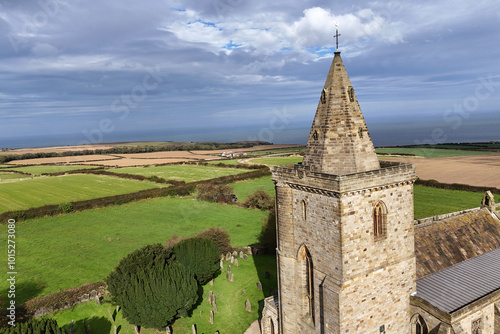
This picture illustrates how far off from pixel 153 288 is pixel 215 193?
34.6 meters

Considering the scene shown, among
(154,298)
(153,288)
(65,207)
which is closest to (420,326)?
(154,298)

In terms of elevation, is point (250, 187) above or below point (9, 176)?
below

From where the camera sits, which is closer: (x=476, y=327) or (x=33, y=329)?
(x=33, y=329)

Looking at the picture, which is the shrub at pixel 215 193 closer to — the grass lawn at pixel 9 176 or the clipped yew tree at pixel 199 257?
the clipped yew tree at pixel 199 257

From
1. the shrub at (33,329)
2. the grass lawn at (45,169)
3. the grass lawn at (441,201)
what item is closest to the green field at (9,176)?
the grass lawn at (45,169)

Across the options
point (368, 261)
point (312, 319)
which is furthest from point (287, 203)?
point (312, 319)

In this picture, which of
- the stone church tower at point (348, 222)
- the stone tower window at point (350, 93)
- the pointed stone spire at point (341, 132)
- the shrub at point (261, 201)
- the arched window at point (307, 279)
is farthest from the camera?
the shrub at point (261, 201)

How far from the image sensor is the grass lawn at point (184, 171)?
2549 inches

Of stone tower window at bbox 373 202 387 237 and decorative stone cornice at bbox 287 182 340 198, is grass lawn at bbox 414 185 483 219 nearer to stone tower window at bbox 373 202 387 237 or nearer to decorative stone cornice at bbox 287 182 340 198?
stone tower window at bbox 373 202 387 237

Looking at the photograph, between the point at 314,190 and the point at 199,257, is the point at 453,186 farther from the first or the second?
the point at 314,190

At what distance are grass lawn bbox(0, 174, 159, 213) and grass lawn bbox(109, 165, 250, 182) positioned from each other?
18.0 feet

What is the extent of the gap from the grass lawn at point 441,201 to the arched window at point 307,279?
28.7 meters

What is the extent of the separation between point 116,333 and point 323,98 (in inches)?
729

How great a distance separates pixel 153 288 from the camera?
1867 centimetres
